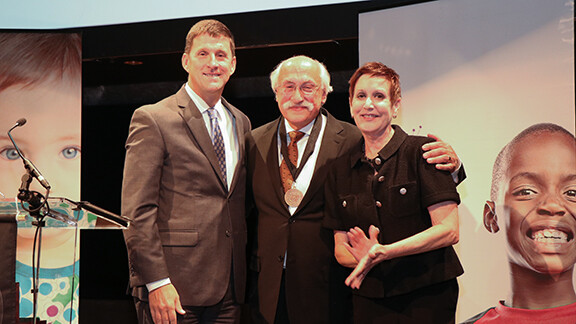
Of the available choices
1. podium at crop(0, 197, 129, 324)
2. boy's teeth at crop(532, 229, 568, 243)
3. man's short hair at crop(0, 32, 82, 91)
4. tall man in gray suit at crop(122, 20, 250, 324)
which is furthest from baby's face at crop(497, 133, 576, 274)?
man's short hair at crop(0, 32, 82, 91)

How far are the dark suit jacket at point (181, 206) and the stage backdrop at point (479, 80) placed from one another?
58.8 inches

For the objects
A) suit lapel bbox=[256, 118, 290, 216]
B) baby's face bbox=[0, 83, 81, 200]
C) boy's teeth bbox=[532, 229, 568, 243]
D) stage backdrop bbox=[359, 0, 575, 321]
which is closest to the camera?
suit lapel bbox=[256, 118, 290, 216]

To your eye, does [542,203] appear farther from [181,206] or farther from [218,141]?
[181,206]

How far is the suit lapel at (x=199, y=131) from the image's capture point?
329 centimetres

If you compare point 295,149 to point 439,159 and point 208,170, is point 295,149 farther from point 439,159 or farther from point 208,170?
point 439,159

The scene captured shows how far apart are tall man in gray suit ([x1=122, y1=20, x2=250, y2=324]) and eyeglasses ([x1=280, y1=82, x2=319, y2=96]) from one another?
37 centimetres

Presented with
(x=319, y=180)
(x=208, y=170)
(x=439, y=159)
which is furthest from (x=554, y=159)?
(x=208, y=170)

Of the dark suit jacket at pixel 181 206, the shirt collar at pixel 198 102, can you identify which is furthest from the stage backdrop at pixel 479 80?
the dark suit jacket at pixel 181 206

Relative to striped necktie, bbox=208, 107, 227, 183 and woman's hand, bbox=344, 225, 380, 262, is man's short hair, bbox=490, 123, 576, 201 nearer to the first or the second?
woman's hand, bbox=344, 225, 380, 262

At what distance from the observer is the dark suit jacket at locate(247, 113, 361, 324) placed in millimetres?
3191

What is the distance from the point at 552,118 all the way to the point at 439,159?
1.22m

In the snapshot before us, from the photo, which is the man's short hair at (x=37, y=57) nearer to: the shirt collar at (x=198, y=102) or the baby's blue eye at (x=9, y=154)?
the baby's blue eye at (x=9, y=154)

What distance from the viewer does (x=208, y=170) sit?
10.7 ft

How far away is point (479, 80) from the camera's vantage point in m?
3.88
